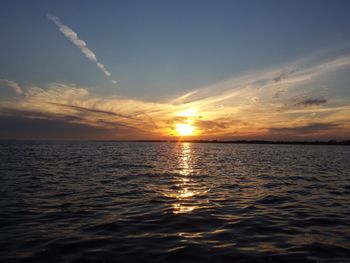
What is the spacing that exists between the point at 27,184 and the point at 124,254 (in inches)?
650

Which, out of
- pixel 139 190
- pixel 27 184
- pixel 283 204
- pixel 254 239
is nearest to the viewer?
pixel 254 239

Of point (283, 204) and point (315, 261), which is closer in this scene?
point (315, 261)

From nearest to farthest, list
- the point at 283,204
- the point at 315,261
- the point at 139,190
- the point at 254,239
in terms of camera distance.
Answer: the point at 315,261 → the point at 254,239 → the point at 283,204 → the point at 139,190

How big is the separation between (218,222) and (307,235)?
3617 millimetres

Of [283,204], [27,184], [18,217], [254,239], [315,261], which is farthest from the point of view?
[27,184]

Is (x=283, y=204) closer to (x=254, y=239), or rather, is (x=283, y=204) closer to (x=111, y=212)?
(x=254, y=239)

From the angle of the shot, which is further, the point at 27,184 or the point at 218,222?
the point at 27,184

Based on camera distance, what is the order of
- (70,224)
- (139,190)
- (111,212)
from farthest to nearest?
(139,190) → (111,212) → (70,224)

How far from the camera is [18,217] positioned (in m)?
12.8

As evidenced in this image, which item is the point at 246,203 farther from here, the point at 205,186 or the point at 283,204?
the point at 205,186

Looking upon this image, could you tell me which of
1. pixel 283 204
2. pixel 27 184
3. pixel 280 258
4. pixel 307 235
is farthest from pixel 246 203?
pixel 27 184

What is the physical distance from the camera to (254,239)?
33.2ft

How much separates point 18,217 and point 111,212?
13.9 feet

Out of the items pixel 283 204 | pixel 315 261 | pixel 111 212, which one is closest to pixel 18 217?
pixel 111 212
